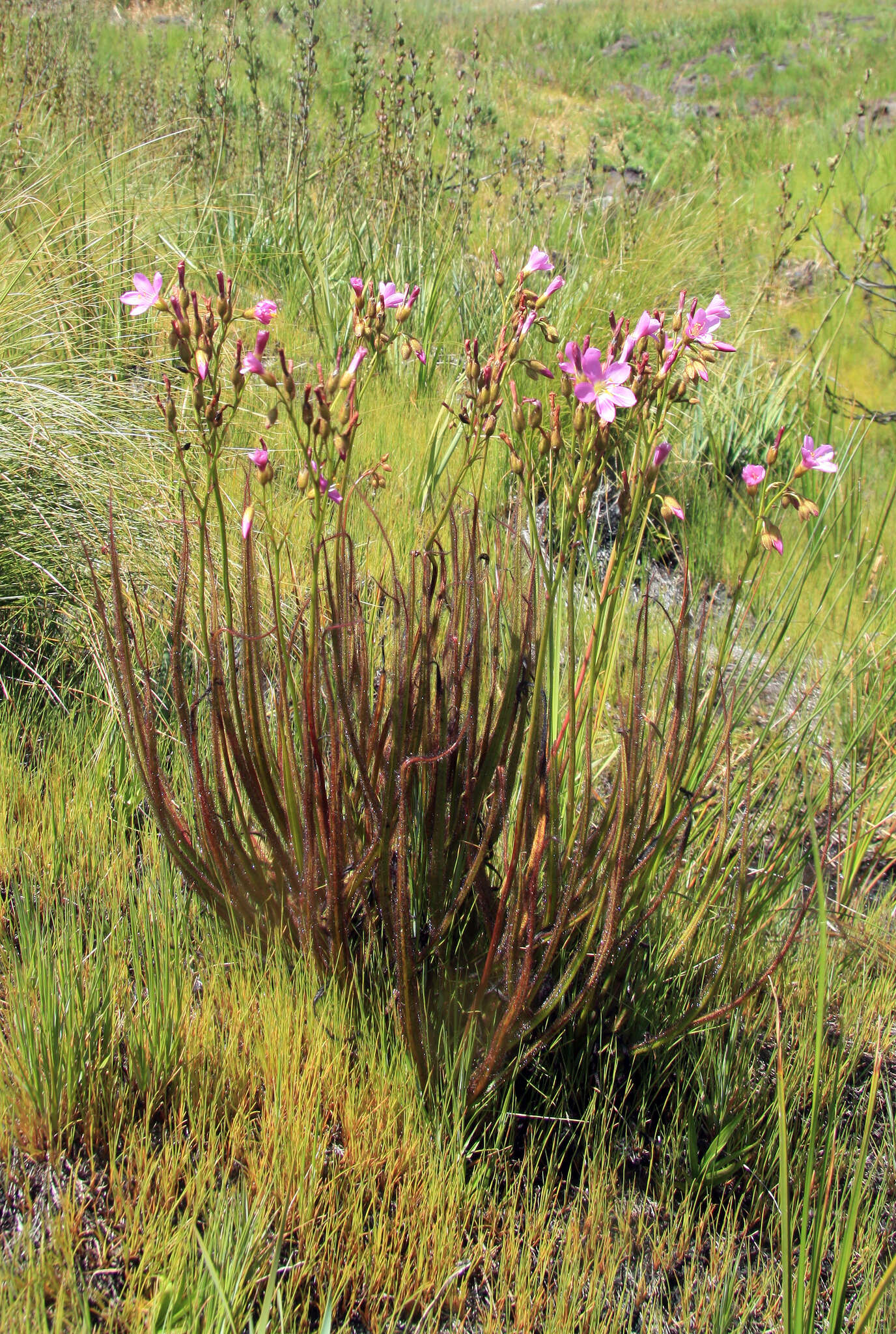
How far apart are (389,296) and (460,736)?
2.07ft

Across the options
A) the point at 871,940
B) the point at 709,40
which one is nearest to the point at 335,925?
the point at 871,940

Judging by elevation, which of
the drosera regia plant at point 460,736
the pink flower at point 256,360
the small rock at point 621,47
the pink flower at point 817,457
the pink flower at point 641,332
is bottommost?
the drosera regia plant at point 460,736

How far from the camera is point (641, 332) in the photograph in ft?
3.76

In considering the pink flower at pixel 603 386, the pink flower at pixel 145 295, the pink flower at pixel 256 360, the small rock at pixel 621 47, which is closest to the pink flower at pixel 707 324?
the pink flower at pixel 603 386

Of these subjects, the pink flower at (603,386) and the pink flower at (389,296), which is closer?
the pink flower at (603,386)

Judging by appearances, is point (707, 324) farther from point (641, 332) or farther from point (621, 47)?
point (621, 47)

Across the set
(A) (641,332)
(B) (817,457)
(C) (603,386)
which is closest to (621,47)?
(B) (817,457)

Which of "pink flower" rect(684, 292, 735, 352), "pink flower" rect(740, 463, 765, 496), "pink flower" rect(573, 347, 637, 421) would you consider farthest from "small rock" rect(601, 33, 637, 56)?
"pink flower" rect(573, 347, 637, 421)

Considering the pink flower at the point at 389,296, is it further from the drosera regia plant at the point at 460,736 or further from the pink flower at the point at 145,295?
the pink flower at the point at 145,295

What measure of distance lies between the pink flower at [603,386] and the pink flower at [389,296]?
33 centimetres

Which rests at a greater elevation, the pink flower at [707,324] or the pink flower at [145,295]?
the pink flower at [707,324]

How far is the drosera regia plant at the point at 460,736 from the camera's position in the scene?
1.15 meters

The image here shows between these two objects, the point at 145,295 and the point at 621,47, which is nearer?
the point at 145,295

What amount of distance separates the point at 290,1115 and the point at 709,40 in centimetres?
2101
